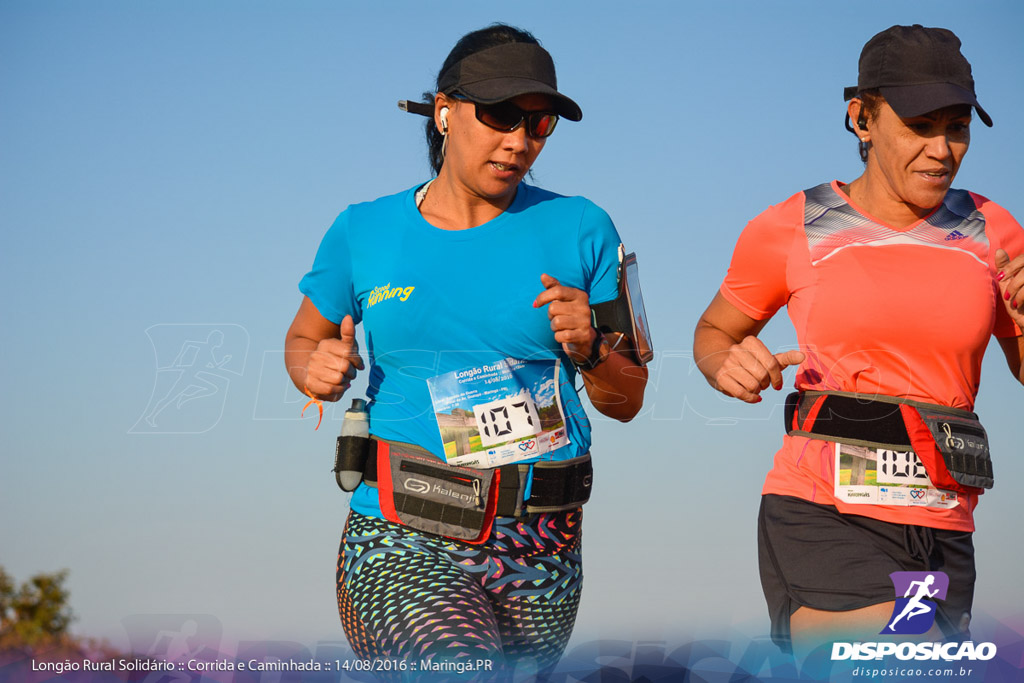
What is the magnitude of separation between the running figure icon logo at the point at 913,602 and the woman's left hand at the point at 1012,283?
2.94 feet

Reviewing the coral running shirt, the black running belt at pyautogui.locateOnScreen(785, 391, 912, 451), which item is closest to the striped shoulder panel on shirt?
the coral running shirt

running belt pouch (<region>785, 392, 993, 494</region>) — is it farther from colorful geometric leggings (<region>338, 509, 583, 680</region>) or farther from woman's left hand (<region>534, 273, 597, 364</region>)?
colorful geometric leggings (<region>338, 509, 583, 680</region>)

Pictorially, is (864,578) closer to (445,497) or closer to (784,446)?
(784,446)

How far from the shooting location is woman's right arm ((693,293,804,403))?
3514mm

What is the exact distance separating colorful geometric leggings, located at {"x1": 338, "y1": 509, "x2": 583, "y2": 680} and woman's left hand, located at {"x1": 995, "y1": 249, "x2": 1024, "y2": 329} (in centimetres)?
161

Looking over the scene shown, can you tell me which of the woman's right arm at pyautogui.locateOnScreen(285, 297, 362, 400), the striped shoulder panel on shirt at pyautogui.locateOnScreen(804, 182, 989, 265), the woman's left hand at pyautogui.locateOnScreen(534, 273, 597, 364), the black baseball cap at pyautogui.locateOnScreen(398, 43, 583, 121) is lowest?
the woman's right arm at pyautogui.locateOnScreen(285, 297, 362, 400)

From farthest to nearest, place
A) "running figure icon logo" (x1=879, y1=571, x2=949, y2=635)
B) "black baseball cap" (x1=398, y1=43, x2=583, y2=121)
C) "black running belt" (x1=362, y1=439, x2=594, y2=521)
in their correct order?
"black baseball cap" (x1=398, y1=43, x2=583, y2=121)
"black running belt" (x1=362, y1=439, x2=594, y2=521)
"running figure icon logo" (x1=879, y1=571, x2=949, y2=635)

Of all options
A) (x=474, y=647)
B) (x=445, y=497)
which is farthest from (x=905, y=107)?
(x=474, y=647)

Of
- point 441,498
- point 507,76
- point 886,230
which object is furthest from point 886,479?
point 507,76

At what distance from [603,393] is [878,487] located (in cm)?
98

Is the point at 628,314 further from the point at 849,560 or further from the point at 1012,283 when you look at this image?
the point at 1012,283

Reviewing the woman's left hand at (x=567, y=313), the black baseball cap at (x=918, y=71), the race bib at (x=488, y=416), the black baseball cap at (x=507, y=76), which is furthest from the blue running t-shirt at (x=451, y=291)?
the black baseball cap at (x=918, y=71)

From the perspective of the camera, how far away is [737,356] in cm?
359

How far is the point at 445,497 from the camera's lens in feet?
12.3
